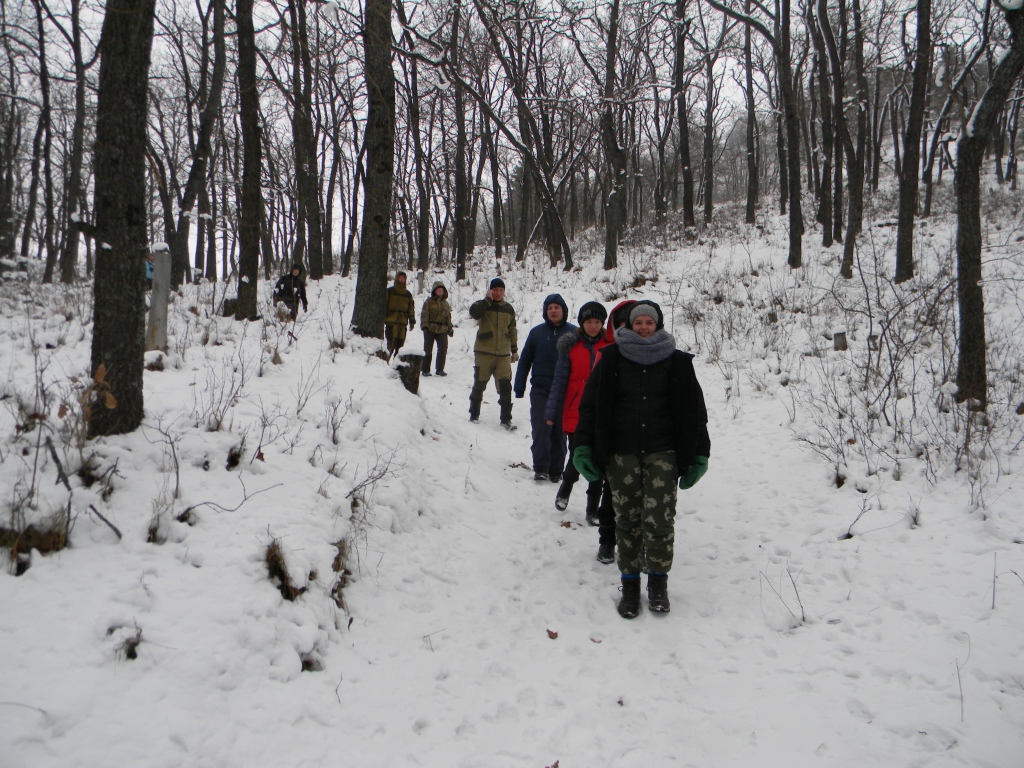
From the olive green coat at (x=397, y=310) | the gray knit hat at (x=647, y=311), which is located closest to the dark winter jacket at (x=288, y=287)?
the olive green coat at (x=397, y=310)

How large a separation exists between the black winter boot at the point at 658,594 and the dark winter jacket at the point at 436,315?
6298 mm

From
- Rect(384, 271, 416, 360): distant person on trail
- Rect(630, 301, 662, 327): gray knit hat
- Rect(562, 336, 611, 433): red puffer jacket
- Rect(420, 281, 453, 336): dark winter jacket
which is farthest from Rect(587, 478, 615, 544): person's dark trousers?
Rect(384, 271, 416, 360): distant person on trail

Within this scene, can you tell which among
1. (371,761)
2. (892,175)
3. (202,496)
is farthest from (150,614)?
(892,175)

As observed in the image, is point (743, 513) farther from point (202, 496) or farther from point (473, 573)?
point (202, 496)

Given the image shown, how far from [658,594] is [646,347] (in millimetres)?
1539

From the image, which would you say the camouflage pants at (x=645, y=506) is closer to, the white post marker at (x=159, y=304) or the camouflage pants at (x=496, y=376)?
the camouflage pants at (x=496, y=376)

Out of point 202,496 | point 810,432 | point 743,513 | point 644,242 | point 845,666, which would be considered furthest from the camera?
point 644,242

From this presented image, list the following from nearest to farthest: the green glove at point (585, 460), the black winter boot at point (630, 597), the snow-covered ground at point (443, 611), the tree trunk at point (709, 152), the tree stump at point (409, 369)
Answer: the snow-covered ground at point (443, 611) → the black winter boot at point (630, 597) → the green glove at point (585, 460) → the tree stump at point (409, 369) → the tree trunk at point (709, 152)

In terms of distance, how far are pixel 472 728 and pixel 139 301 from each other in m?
3.22

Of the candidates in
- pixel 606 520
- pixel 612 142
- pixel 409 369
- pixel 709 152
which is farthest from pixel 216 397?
pixel 709 152

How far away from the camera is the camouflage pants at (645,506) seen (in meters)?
3.34

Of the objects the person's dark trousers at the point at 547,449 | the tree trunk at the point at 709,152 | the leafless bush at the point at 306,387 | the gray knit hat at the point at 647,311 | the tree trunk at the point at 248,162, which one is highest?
the tree trunk at the point at 709,152

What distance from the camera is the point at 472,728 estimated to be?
2.53 metres

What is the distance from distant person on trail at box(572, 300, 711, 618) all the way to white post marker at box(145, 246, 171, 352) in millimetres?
4662
